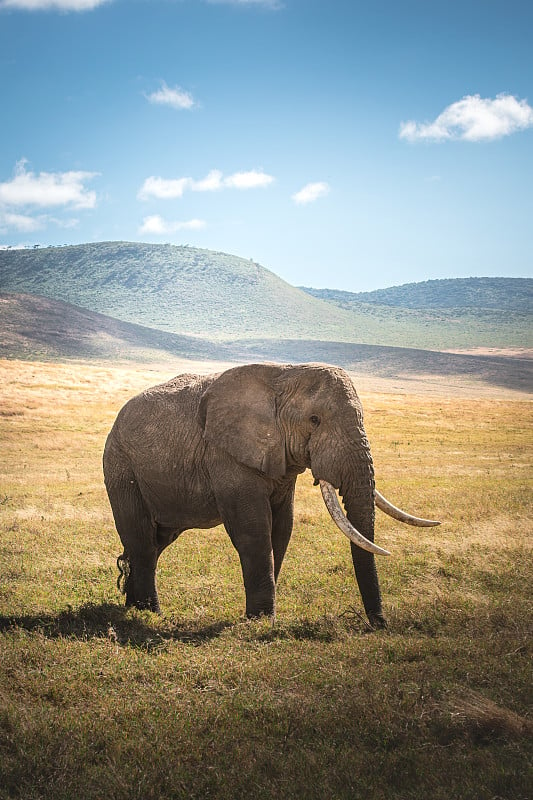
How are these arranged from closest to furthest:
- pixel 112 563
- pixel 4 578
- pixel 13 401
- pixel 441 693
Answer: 1. pixel 441 693
2. pixel 4 578
3. pixel 112 563
4. pixel 13 401

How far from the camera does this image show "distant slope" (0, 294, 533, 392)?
413ft

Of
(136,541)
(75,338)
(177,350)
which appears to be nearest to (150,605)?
(136,541)

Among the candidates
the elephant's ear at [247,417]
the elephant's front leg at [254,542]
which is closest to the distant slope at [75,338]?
the elephant's ear at [247,417]

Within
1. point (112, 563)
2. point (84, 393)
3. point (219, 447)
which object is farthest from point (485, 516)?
point (84, 393)

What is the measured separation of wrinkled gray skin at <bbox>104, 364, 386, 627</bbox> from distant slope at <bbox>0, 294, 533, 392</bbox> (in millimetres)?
105787

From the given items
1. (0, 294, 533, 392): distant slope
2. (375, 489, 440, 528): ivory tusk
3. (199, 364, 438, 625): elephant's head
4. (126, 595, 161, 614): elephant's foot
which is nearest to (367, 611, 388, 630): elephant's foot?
(199, 364, 438, 625): elephant's head

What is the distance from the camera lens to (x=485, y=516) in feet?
55.5

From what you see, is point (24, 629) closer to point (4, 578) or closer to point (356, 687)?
point (4, 578)

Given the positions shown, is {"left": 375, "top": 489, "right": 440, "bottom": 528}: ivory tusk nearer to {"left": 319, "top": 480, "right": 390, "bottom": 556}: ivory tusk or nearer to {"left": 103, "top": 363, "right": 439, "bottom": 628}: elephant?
{"left": 103, "top": 363, "right": 439, "bottom": 628}: elephant

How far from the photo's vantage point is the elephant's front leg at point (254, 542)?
8734mm

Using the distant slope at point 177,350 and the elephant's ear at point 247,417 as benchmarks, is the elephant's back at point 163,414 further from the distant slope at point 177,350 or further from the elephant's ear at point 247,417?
the distant slope at point 177,350

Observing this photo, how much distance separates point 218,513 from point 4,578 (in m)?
4.38

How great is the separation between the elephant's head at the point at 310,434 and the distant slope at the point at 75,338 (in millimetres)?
→ 110628

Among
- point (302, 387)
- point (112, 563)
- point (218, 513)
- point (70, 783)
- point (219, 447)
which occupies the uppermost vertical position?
point (302, 387)
